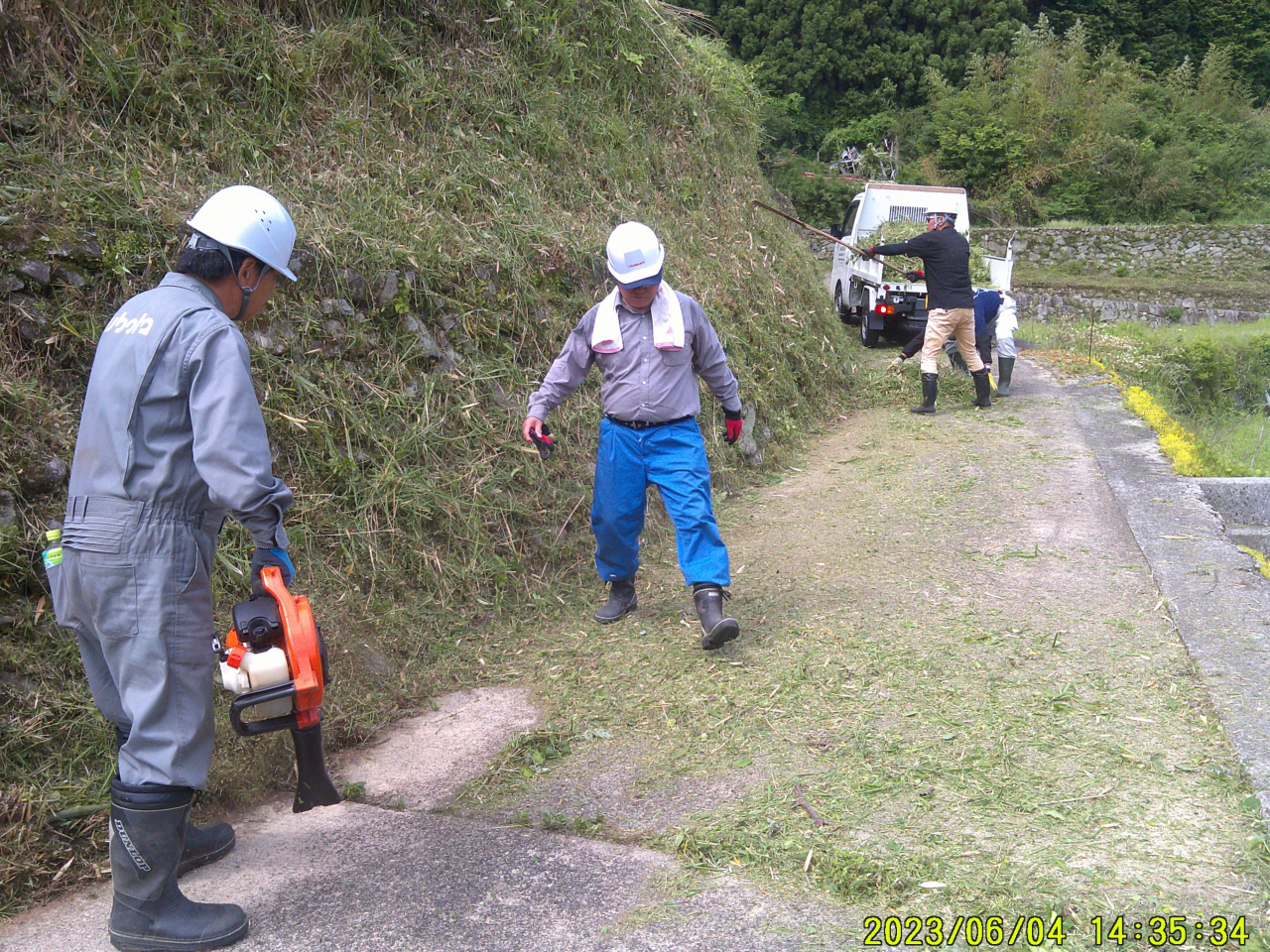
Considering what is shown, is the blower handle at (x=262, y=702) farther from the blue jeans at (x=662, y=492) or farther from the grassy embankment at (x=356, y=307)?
the blue jeans at (x=662, y=492)

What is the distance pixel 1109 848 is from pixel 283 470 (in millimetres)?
3750

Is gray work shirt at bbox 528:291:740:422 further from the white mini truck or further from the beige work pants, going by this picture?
the white mini truck

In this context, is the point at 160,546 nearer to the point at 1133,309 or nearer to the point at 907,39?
the point at 1133,309

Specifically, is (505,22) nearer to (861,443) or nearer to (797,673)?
(861,443)

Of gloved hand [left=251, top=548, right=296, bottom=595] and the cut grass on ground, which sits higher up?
gloved hand [left=251, top=548, right=296, bottom=595]

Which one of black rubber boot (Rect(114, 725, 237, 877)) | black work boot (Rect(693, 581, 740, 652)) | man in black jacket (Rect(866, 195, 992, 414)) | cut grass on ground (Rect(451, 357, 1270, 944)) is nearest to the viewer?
cut grass on ground (Rect(451, 357, 1270, 944))

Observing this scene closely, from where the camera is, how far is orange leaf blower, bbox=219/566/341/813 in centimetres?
271

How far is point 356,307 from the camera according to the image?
5.55 metres

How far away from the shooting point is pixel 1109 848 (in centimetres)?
308

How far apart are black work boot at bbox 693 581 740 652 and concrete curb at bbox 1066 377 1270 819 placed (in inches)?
78.1

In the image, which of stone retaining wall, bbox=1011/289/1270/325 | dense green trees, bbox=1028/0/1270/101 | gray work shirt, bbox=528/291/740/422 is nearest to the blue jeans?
gray work shirt, bbox=528/291/740/422

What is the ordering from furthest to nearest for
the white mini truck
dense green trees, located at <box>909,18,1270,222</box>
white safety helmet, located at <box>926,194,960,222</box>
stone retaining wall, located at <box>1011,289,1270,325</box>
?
1. dense green trees, located at <box>909,18,1270,222</box>
2. stone retaining wall, located at <box>1011,289,1270,325</box>
3. white safety helmet, located at <box>926,194,960,222</box>
4. the white mini truck

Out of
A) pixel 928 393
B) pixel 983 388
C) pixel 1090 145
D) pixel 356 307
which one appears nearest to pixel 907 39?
pixel 1090 145

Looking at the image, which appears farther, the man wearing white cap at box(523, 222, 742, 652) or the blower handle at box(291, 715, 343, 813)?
the man wearing white cap at box(523, 222, 742, 652)
